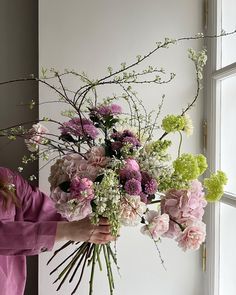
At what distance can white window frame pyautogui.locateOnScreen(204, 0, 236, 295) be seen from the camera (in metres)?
1.53

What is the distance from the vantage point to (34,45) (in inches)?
65.7

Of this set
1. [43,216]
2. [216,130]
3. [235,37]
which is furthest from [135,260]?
[235,37]

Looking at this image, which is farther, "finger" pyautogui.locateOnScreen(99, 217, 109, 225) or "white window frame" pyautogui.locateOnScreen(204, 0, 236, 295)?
"white window frame" pyautogui.locateOnScreen(204, 0, 236, 295)

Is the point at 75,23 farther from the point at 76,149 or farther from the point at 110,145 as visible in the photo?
the point at 110,145

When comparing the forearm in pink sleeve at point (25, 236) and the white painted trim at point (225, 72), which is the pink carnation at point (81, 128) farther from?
the white painted trim at point (225, 72)

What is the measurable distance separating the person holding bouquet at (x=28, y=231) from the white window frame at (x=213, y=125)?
0.57 meters

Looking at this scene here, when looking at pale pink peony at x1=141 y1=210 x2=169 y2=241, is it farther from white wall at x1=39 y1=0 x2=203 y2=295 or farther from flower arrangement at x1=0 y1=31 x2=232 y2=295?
white wall at x1=39 y1=0 x2=203 y2=295

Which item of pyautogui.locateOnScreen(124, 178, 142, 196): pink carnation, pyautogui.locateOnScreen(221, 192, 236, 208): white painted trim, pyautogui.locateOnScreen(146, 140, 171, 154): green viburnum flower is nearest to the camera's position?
pyautogui.locateOnScreen(124, 178, 142, 196): pink carnation

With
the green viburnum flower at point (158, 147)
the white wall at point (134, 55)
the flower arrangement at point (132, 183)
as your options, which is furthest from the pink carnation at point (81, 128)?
the white wall at point (134, 55)

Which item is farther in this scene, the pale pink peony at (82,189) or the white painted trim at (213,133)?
the white painted trim at (213,133)

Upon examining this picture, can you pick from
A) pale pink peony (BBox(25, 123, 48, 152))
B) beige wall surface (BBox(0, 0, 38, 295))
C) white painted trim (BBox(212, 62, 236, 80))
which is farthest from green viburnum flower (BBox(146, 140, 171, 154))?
beige wall surface (BBox(0, 0, 38, 295))

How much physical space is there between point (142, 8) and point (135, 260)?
3.33ft

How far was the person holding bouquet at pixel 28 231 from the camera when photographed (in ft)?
3.71

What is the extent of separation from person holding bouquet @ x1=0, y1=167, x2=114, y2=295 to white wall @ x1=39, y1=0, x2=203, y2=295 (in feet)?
0.51
